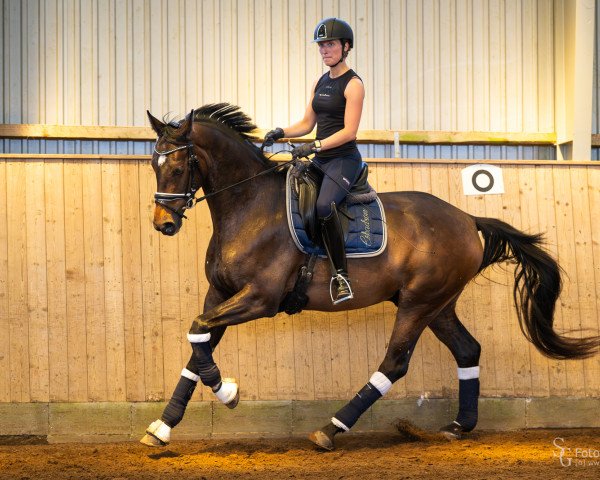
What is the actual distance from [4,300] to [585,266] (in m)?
5.23

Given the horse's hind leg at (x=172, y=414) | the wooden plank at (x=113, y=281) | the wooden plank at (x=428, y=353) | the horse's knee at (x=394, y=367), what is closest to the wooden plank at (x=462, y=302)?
the wooden plank at (x=428, y=353)

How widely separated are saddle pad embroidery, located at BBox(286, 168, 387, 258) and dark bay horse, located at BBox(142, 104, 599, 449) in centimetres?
8

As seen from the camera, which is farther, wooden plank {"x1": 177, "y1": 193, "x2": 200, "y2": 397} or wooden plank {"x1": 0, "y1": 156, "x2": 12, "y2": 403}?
wooden plank {"x1": 177, "y1": 193, "x2": 200, "y2": 397}

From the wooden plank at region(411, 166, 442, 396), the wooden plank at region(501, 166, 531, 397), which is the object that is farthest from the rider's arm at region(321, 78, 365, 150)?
the wooden plank at region(501, 166, 531, 397)

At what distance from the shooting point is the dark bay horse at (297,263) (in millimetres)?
5695

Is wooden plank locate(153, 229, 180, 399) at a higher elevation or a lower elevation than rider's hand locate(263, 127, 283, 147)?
lower

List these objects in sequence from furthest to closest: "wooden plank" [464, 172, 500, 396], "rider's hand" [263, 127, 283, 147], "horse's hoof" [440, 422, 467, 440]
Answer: "wooden plank" [464, 172, 500, 396] < "horse's hoof" [440, 422, 467, 440] < "rider's hand" [263, 127, 283, 147]

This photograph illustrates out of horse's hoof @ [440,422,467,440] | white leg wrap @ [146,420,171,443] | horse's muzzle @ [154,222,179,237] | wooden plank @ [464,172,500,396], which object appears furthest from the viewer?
wooden plank @ [464,172,500,396]

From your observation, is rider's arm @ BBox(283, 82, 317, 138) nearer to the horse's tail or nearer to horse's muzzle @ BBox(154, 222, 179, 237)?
horse's muzzle @ BBox(154, 222, 179, 237)

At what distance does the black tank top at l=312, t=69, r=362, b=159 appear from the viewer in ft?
19.9

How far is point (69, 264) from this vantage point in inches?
277

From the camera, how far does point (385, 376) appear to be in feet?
20.4

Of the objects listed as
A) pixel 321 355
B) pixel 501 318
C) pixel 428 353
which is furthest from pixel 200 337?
pixel 501 318

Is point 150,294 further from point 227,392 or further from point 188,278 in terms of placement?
point 227,392
